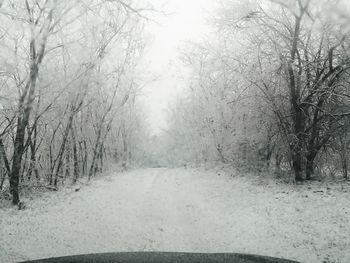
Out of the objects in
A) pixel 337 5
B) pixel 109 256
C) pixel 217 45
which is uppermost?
pixel 217 45

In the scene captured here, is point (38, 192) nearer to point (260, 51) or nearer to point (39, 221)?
point (39, 221)

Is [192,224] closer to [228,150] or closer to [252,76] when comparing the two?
[252,76]

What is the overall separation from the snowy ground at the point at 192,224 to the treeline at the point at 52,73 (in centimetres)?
243

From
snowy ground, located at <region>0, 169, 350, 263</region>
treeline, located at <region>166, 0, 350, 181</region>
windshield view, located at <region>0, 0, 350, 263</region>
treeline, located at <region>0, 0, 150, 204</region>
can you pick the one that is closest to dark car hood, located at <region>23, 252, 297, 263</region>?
windshield view, located at <region>0, 0, 350, 263</region>

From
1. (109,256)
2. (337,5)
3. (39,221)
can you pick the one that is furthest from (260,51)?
(109,256)

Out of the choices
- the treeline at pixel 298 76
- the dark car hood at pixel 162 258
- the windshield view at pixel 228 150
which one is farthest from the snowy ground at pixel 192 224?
the dark car hood at pixel 162 258

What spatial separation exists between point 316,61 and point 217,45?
405 inches

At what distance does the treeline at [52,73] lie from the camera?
1072cm

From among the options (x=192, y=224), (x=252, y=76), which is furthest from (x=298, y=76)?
(x=192, y=224)

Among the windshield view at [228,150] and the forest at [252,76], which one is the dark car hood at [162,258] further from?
the forest at [252,76]

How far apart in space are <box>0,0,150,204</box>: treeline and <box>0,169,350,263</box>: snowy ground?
7.99 feet

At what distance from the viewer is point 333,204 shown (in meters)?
9.34

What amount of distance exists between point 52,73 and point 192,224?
910 cm

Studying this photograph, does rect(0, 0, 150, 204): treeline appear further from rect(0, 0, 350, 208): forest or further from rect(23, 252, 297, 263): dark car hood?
rect(23, 252, 297, 263): dark car hood
